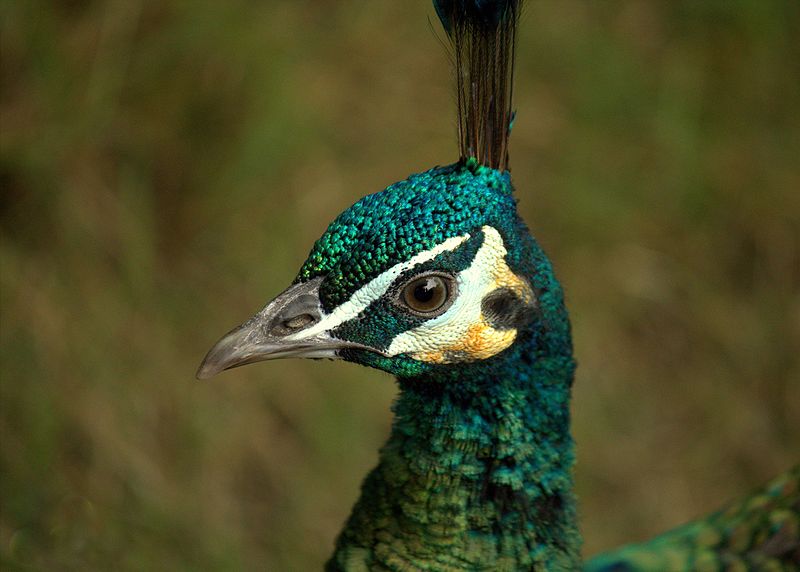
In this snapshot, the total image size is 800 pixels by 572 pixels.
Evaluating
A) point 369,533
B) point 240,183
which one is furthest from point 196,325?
point 369,533

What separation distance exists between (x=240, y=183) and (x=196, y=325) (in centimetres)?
44

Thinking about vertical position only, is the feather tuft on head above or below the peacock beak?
above

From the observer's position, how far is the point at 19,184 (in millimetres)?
2432

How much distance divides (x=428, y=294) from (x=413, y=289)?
23 mm

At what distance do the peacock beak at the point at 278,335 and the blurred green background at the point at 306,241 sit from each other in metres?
0.78

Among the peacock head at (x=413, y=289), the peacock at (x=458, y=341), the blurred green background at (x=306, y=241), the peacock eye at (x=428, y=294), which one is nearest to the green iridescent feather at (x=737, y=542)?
the peacock at (x=458, y=341)

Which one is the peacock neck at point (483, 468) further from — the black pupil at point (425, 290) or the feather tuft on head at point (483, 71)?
the feather tuft on head at point (483, 71)

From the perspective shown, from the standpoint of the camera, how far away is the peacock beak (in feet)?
4.39

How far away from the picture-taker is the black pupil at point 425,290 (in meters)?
1.31

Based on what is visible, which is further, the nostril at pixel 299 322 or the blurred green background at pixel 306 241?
the blurred green background at pixel 306 241

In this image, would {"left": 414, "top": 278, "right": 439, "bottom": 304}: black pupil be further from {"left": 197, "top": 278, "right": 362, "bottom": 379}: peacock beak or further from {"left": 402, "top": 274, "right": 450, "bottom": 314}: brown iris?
{"left": 197, "top": 278, "right": 362, "bottom": 379}: peacock beak

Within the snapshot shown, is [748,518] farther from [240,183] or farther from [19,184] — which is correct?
[19,184]

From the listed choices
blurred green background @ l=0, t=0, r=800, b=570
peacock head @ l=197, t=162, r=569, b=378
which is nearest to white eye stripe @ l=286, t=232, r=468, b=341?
peacock head @ l=197, t=162, r=569, b=378

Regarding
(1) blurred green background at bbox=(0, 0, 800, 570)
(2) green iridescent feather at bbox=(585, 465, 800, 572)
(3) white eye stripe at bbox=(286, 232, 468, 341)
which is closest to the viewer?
(3) white eye stripe at bbox=(286, 232, 468, 341)
